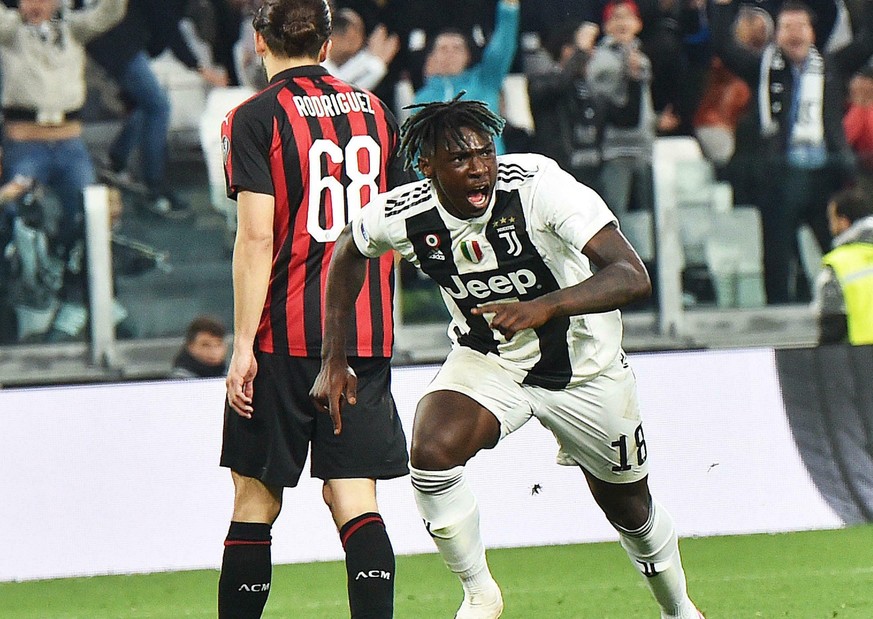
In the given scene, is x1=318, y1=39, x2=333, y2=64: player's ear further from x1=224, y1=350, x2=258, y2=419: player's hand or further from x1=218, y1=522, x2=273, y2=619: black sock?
x1=218, y1=522, x2=273, y2=619: black sock

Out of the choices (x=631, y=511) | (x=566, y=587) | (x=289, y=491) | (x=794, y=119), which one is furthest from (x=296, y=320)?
(x=794, y=119)

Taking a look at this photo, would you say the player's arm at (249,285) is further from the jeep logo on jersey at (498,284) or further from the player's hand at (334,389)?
the jeep logo on jersey at (498,284)

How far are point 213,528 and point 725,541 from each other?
2395 millimetres

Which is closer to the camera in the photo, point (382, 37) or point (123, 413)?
point (123, 413)

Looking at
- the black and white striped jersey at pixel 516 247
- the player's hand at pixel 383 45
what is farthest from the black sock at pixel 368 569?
the player's hand at pixel 383 45

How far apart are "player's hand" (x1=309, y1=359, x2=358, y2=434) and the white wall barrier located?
2.90 meters

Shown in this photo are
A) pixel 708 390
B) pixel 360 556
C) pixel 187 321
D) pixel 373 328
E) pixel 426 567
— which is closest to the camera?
pixel 360 556

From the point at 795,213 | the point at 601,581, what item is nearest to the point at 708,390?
the point at 601,581

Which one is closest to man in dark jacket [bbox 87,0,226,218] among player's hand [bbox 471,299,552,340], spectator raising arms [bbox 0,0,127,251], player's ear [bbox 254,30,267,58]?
spectator raising arms [bbox 0,0,127,251]

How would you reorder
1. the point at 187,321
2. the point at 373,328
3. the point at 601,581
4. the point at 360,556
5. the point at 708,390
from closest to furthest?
the point at 360,556 < the point at 373,328 < the point at 601,581 < the point at 708,390 < the point at 187,321

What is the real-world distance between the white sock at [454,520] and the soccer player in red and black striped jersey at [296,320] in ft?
0.58

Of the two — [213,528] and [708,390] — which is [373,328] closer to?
[213,528]

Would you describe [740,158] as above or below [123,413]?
above

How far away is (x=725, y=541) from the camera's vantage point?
6.50m
